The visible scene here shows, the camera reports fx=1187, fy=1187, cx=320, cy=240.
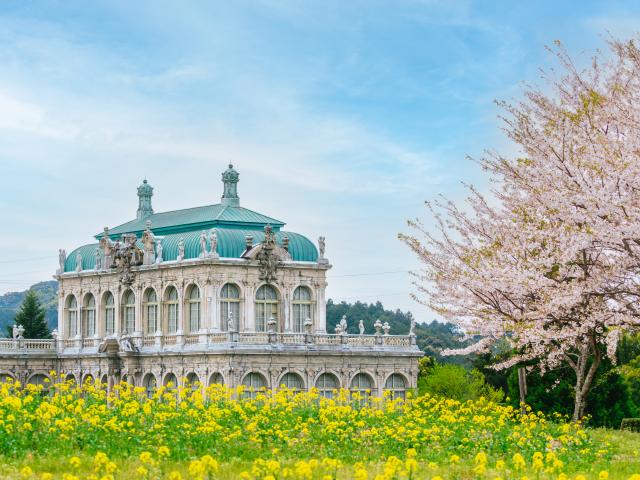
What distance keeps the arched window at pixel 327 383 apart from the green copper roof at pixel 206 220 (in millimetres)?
10403

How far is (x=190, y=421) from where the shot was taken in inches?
1237

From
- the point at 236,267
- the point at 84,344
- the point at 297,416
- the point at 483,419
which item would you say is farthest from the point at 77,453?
the point at 84,344

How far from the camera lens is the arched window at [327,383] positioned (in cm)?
6988

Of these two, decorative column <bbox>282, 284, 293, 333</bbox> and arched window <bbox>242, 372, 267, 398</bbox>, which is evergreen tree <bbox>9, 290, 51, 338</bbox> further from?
arched window <bbox>242, 372, 267, 398</bbox>

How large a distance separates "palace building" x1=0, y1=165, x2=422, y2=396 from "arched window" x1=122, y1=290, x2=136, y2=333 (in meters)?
0.09

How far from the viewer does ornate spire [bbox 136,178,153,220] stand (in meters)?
84.1

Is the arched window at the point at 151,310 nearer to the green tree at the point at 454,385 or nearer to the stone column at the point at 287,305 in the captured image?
the stone column at the point at 287,305

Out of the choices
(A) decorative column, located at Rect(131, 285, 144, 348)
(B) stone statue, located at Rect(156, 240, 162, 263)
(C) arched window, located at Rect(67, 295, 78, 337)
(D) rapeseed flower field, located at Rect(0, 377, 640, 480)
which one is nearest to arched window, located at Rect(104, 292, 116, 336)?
(A) decorative column, located at Rect(131, 285, 144, 348)

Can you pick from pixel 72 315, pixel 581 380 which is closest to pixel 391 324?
pixel 72 315

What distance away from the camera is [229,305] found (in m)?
70.8

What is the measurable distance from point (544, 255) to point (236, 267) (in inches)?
1634

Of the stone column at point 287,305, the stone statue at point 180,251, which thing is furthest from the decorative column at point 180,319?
the stone column at point 287,305

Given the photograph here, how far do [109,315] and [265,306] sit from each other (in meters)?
11.7

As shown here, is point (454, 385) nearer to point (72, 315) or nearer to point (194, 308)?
point (194, 308)
